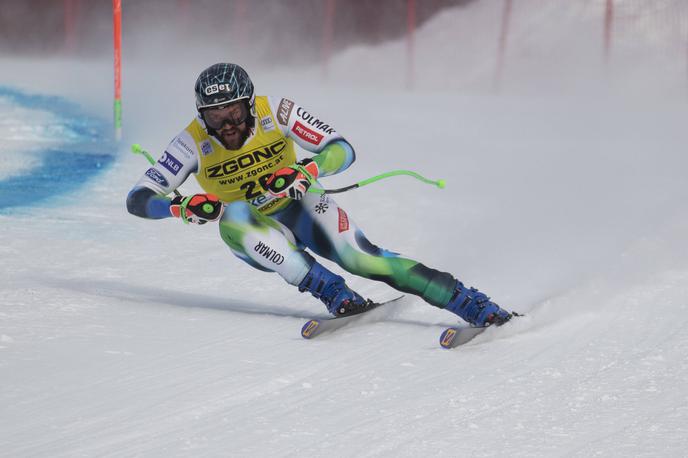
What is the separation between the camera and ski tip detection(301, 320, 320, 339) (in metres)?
5.00

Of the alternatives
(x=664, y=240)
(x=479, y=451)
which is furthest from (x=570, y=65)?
(x=479, y=451)

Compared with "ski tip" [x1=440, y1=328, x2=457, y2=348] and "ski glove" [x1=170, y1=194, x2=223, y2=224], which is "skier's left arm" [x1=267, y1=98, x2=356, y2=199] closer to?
"ski glove" [x1=170, y1=194, x2=223, y2=224]

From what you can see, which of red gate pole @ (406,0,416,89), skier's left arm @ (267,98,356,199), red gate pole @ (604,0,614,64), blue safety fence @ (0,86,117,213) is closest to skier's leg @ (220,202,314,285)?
skier's left arm @ (267,98,356,199)

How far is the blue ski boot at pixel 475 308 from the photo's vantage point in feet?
16.3

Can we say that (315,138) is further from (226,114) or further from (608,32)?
(608,32)

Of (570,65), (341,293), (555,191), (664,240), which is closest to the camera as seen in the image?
(341,293)

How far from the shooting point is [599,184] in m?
9.05

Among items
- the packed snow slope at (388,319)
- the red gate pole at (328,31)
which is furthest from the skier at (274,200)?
the red gate pole at (328,31)

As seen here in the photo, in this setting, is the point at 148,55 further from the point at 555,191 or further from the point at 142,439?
the point at 142,439

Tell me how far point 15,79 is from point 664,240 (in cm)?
962

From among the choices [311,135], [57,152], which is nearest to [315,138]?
[311,135]

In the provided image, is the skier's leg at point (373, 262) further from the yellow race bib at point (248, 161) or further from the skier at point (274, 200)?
the yellow race bib at point (248, 161)

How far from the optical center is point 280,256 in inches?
203

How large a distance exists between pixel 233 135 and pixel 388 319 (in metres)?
1.16
